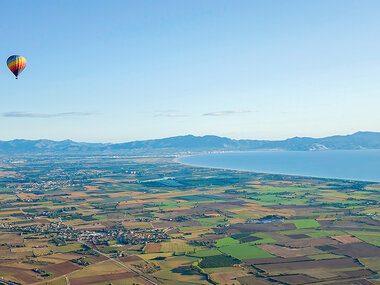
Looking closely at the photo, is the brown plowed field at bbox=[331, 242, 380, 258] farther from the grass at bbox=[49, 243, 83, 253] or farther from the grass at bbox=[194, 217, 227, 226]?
the grass at bbox=[49, 243, 83, 253]

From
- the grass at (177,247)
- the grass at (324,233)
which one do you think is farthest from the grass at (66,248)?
the grass at (324,233)

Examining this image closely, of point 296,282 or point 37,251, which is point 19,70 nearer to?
point 37,251

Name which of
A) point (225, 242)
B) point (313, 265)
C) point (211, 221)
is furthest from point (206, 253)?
point (211, 221)

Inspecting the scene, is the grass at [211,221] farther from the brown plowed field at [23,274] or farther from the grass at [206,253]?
the brown plowed field at [23,274]

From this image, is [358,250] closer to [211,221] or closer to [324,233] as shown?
[324,233]

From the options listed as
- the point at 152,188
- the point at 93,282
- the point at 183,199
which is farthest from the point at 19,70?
the point at 152,188

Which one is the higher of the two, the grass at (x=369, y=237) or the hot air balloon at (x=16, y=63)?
the hot air balloon at (x=16, y=63)
